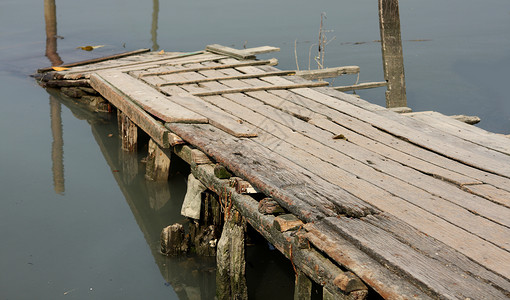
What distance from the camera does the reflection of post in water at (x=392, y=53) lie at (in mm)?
8250

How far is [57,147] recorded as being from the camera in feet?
32.2

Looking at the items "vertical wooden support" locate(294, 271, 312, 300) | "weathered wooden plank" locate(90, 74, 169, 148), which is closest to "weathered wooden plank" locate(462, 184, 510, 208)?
"vertical wooden support" locate(294, 271, 312, 300)

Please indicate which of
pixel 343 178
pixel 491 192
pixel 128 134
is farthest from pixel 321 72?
pixel 491 192

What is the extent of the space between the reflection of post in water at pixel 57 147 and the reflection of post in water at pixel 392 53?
15.0 ft

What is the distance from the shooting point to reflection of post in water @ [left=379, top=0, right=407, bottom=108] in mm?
8250

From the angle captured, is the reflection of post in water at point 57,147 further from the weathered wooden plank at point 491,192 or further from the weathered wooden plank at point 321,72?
the weathered wooden plank at point 491,192

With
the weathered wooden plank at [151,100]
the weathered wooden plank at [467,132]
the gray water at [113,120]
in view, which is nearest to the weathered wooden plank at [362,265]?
the gray water at [113,120]

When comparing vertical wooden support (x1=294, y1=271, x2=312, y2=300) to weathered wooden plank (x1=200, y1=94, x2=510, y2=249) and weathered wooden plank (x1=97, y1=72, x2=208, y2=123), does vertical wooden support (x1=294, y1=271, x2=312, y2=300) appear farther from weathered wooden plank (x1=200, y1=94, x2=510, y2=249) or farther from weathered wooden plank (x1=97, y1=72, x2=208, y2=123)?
weathered wooden plank (x1=97, y1=72, x2=208, y2=123)

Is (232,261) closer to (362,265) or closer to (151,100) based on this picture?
Answer: (362,265)

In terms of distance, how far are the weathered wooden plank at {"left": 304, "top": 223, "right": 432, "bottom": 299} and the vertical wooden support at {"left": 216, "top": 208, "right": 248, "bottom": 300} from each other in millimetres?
1203

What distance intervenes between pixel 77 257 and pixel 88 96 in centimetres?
577

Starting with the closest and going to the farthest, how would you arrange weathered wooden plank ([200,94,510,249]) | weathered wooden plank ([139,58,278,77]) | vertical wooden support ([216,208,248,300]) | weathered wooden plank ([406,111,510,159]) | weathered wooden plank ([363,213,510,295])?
weathered wooden plank ([363,213,510,295]) → weathered wooden plank ([200,94,510,249]) → vertical wooden support ([216,208,248,300]) → weathered wooden plank ([406,111,510,159]) → weathered wooden plank ([139,58,278,77])

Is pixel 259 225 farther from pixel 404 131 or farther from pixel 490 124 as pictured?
pixel 490 124

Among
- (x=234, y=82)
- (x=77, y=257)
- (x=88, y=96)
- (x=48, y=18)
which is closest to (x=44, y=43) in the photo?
(x=48, y=18)
